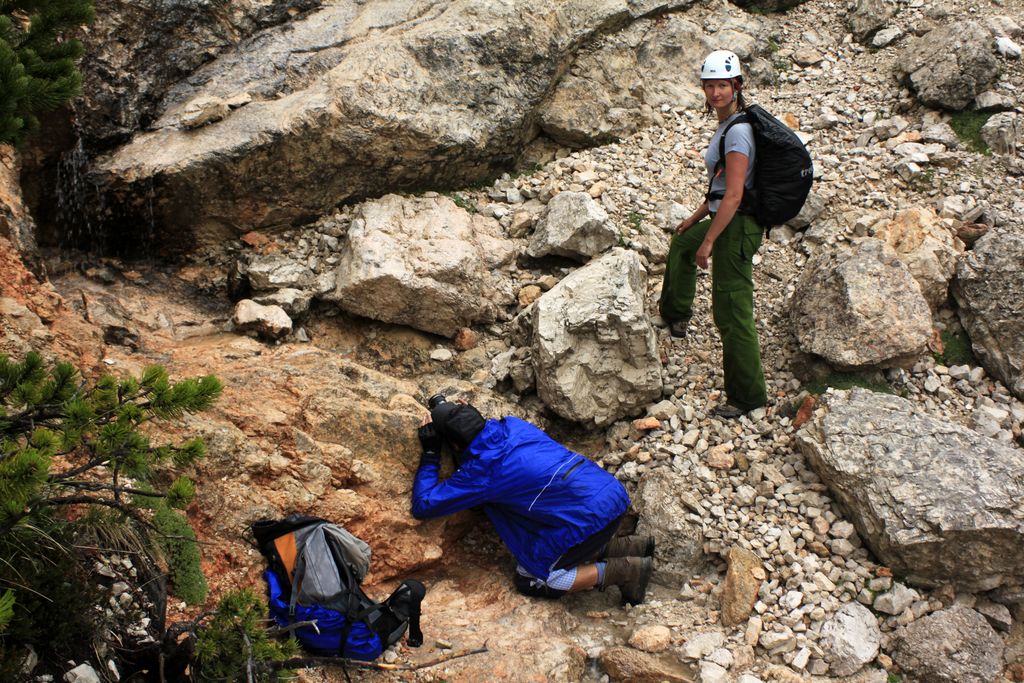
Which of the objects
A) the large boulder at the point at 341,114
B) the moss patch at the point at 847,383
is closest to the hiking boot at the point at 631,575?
the moss patch at the point at 847,383

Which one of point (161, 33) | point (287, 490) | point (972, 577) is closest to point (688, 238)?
point (972, 577)

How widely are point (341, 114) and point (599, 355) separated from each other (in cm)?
343

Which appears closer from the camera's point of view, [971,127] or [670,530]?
[670,530]

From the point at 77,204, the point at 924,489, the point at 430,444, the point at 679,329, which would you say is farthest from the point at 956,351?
the point at 77,204

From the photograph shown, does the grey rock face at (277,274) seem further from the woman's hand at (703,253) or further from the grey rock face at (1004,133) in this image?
the grey rock face at (1004,133)

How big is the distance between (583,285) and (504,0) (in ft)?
12.9

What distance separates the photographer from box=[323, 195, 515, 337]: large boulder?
6.72 m

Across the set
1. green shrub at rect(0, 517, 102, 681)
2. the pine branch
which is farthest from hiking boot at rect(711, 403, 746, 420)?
green shrub at rect(0, 517, 102, 681)

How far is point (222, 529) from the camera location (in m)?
4.91

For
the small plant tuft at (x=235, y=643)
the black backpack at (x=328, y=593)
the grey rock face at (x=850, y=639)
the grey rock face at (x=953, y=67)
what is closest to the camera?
the small plant tuft at (x=235, y=643)

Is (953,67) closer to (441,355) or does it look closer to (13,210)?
(441,355)

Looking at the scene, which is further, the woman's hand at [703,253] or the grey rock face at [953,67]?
the grey rock face at [953,67]

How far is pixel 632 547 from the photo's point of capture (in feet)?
18.5

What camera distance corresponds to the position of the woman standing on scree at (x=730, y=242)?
5.67 metres
